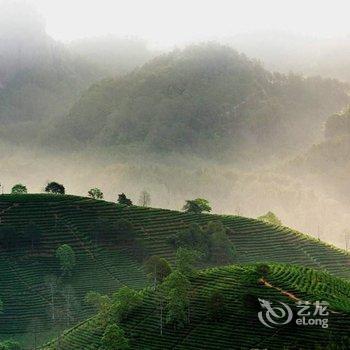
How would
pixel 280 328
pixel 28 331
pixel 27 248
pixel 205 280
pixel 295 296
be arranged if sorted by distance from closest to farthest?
pixel 280 328 < pixel 295 296 < pixel 205 280 < pixel 28 331 < pixel 27 248

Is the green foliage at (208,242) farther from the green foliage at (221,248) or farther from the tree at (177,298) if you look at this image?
the tree at (177,298)

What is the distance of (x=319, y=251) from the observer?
156125 mm

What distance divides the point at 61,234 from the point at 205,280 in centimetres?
5526

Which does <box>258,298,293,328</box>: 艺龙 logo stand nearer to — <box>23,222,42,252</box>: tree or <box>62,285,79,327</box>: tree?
<box>62,285,79,327</box>: tree

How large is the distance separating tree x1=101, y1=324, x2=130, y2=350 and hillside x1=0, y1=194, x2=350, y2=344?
3372 cm

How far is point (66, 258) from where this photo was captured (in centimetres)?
13500

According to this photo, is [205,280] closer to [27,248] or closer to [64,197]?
[27,248]

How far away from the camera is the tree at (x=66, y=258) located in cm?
13462

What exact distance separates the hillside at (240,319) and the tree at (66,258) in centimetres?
3491

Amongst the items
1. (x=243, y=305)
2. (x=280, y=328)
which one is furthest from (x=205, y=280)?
(x=280, y=328)

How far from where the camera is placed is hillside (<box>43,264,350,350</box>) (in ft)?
249

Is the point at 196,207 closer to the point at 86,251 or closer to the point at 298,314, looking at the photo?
the point at 86,251

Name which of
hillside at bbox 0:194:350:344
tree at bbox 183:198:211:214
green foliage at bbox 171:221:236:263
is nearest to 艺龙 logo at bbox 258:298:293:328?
hillside at bbox 0:194:350:344

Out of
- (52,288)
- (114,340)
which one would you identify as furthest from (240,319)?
(52,288)
